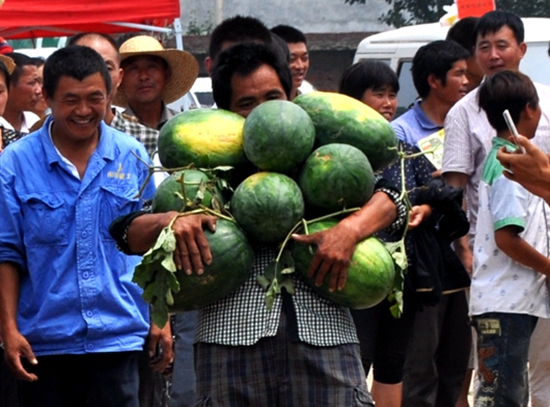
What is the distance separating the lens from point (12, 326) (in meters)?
4.60

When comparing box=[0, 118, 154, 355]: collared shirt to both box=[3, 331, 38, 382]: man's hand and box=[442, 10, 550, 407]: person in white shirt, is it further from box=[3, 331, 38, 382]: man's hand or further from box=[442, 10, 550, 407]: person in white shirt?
box=[442, 10, 550, 407]: person in white shirt

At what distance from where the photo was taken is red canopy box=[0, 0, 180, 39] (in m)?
11.8

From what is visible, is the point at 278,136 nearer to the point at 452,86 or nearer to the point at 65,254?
the point at 65,254

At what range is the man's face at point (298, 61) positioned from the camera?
22.6 feet

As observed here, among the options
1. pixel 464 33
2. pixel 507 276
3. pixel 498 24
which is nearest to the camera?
pixel 507 276

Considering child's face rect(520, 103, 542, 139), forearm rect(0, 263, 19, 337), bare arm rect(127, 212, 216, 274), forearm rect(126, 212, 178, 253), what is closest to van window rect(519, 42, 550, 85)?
child's face rect(520, 103, 542, 139)

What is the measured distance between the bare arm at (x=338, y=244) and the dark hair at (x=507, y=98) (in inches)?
80.2

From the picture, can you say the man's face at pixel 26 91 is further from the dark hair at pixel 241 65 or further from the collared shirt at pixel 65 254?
the dark hair at pixel 241 65

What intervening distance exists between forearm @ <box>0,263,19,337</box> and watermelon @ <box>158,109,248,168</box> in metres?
1.19

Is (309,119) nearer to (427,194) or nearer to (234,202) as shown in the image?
(234,202)

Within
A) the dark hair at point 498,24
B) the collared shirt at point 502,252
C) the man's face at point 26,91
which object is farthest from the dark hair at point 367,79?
the man's face at point 26,91

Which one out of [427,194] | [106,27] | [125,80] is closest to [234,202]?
[427,194]

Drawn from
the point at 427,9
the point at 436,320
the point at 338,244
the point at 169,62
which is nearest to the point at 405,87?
the point at 169,62

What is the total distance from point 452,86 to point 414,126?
40 cm
